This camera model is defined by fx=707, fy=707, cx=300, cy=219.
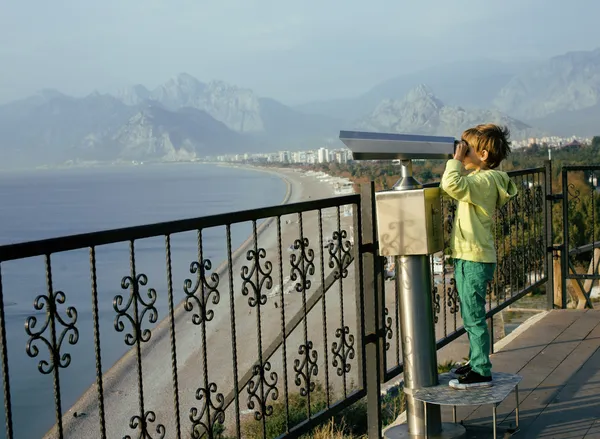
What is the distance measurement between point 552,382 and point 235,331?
232cm

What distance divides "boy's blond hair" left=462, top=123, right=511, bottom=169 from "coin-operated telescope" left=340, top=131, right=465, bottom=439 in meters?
0.12

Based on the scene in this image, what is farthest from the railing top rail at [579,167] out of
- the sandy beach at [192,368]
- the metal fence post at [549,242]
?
the sandy beach at [192,368]

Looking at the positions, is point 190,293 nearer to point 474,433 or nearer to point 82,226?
point 474,433

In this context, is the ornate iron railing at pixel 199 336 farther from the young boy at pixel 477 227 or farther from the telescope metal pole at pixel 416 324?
the young boy at pixel 477 227

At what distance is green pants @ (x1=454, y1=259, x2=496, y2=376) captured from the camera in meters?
3.37

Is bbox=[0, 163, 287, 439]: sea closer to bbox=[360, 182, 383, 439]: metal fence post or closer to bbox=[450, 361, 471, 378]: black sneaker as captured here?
bbox=[360, 182, 383, 439]: metal fence post

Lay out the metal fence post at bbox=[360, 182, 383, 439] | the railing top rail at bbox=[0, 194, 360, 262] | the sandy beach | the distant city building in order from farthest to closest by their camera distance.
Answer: the distant city building < the sandy beach < the metal fence post at bbox=[360, 182, 383, 439] < the railing top rail at bbox=[0, 194, 360, 262]

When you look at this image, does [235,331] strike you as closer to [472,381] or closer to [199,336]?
[472,381]

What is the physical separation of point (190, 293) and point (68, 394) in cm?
1960

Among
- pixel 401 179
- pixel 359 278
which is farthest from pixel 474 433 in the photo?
pixel 401 179

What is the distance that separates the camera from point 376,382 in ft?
12.1

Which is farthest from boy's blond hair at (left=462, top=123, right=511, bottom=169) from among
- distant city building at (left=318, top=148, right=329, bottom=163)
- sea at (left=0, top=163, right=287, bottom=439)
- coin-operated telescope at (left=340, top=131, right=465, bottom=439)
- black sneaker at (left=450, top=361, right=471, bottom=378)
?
distant city building at (left=318, top=148, right=329, bottom=163)

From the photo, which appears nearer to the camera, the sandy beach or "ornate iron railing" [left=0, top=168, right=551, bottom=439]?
"ornate iron railing" [left=0, top=168, right=551, bottom=439]

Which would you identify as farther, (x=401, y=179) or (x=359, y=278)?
(x=359, y=278)
